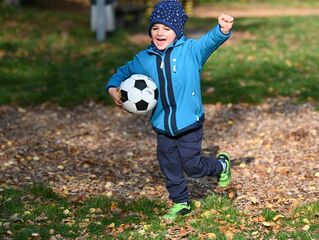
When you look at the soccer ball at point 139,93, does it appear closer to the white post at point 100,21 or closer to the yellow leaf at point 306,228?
the yellow leaf at point 306,228

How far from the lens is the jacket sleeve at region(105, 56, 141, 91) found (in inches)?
259

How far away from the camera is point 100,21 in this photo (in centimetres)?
1836

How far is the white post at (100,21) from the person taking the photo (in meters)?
18.4

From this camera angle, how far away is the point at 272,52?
16.8 meters

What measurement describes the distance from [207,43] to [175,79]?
0.46m

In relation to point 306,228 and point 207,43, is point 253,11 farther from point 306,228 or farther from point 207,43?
point 306,228

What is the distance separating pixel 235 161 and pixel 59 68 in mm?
7184

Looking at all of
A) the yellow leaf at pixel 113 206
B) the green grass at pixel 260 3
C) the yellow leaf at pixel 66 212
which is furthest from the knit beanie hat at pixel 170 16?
the green grass at pixel 260 3

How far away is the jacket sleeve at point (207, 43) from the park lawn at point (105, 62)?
6117 mm

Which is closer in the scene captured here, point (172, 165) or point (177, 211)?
point (172, 165)

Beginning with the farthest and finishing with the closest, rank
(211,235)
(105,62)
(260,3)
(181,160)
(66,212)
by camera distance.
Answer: (260,3)
(105,62)
(66,212)
(181,160)
(211,235)

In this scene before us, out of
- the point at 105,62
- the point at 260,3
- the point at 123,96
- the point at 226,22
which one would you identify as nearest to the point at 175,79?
the point at 123,96

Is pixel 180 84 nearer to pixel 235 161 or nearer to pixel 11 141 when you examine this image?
pixel 235 161

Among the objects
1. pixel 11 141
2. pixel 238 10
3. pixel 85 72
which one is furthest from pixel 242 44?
pixel 238 10
